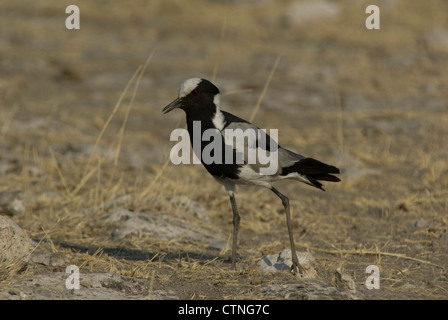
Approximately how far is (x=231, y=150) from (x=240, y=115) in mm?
5640

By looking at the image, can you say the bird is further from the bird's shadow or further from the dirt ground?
the dirt ground

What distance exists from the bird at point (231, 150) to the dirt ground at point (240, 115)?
0.64m

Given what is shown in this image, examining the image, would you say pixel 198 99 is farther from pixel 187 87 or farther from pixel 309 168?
pixel 309 168

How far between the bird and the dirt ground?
64 cm

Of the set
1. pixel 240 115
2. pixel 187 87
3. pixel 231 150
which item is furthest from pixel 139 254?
pixel 240 115

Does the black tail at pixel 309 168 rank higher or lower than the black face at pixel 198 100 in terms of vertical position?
lower

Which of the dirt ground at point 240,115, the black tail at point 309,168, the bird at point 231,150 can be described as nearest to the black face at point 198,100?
the bird at point 231,150

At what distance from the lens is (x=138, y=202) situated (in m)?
6.27

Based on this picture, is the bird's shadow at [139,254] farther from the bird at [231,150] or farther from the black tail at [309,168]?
the black tail at [309,168]

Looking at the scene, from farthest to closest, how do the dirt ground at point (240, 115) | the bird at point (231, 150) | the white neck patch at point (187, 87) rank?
1. the dirt ground at point (240, 115)
2. the white neck patch at point (187, 87)
3. the bird at point (231, 150)

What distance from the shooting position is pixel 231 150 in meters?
4.59

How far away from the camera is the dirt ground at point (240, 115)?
5.11 meters

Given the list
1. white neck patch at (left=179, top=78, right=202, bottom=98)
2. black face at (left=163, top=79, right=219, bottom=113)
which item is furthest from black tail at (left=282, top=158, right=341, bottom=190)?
white neck patch at (left=179, top=78, right=202, bottom=98)
